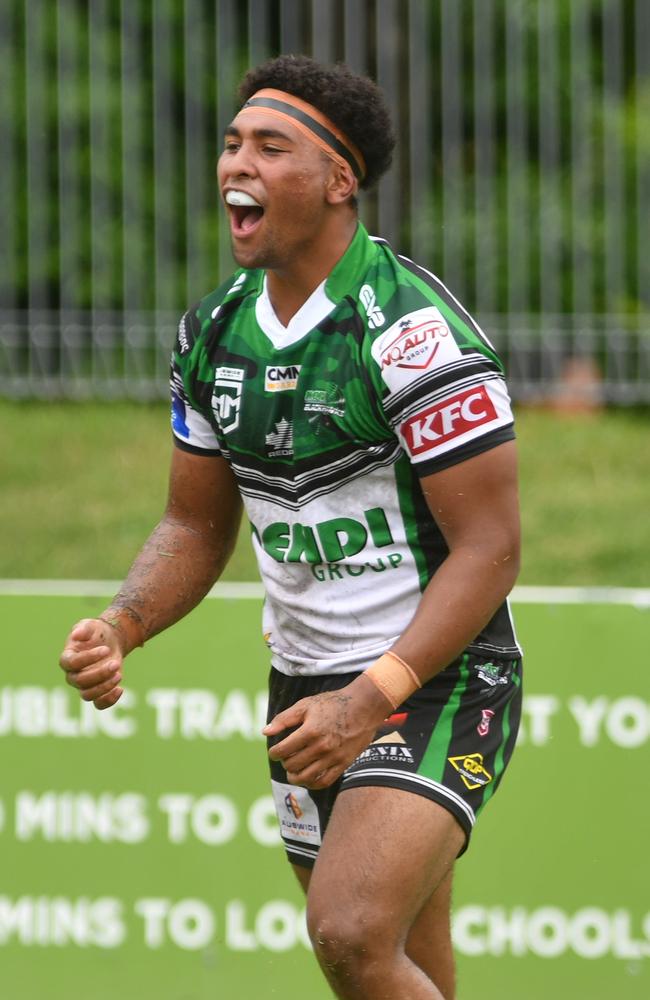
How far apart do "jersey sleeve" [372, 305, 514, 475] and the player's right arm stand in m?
0.59

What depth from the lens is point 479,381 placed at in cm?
307

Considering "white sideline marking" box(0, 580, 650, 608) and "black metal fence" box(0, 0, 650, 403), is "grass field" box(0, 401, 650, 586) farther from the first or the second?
Answer: "white sideline marking" box(0, 580, 650, 608)

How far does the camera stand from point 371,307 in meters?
3.16

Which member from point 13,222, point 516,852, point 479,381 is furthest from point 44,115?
point 479,381

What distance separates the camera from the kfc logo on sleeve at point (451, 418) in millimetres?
3027

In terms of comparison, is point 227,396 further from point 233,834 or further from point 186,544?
point 233,834

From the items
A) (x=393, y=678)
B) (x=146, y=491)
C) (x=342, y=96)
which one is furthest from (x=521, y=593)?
(x=146, y=491)

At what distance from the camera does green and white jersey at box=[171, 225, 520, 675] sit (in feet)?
10.0

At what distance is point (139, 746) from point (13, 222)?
18.1 feet

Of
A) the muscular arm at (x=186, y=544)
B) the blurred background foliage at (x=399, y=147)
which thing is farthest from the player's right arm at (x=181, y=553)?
the blurred background foliage at (x=399, y=147)

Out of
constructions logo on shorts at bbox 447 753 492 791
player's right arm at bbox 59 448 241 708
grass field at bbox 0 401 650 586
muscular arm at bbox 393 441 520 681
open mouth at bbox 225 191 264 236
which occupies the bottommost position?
grass field at bbox 0 401 650 586

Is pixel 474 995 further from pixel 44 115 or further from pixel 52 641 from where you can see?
pixel 44 115

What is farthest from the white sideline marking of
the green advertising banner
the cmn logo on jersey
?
the cmn logo on jersey

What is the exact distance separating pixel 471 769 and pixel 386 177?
22.3 ft
